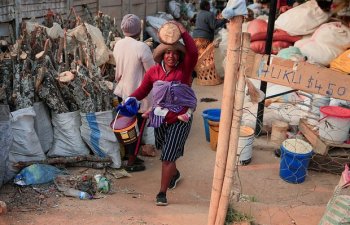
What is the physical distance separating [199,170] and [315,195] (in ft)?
4.38

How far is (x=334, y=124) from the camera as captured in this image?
434cm

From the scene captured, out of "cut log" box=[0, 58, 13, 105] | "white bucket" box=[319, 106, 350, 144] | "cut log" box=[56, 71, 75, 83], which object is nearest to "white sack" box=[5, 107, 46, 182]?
"cut log" box=[0, 58, 13, 105]

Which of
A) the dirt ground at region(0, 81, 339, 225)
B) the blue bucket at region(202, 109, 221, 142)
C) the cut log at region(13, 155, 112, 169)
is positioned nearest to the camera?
the dirt ground at region(0, 81, 339, 225)

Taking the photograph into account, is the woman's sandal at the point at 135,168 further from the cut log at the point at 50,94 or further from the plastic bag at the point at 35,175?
the cut log at the point at 50,94

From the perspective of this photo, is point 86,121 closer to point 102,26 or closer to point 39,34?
point 39,34

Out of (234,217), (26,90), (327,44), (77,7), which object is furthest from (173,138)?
(77,7)

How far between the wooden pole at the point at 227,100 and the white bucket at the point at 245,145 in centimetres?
197

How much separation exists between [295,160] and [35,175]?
2770 millimetres

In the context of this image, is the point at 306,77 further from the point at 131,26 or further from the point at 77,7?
the point at 77,7

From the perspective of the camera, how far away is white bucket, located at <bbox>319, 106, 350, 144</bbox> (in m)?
4.27

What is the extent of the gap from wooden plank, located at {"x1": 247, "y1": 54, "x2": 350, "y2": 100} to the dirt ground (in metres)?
1.22

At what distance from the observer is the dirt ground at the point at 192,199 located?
3.24 metres

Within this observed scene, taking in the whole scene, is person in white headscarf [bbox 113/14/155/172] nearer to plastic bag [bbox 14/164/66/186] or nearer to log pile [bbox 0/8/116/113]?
log pile [bbox 0/8/116/113]

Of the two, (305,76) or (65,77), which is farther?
(65,77)
